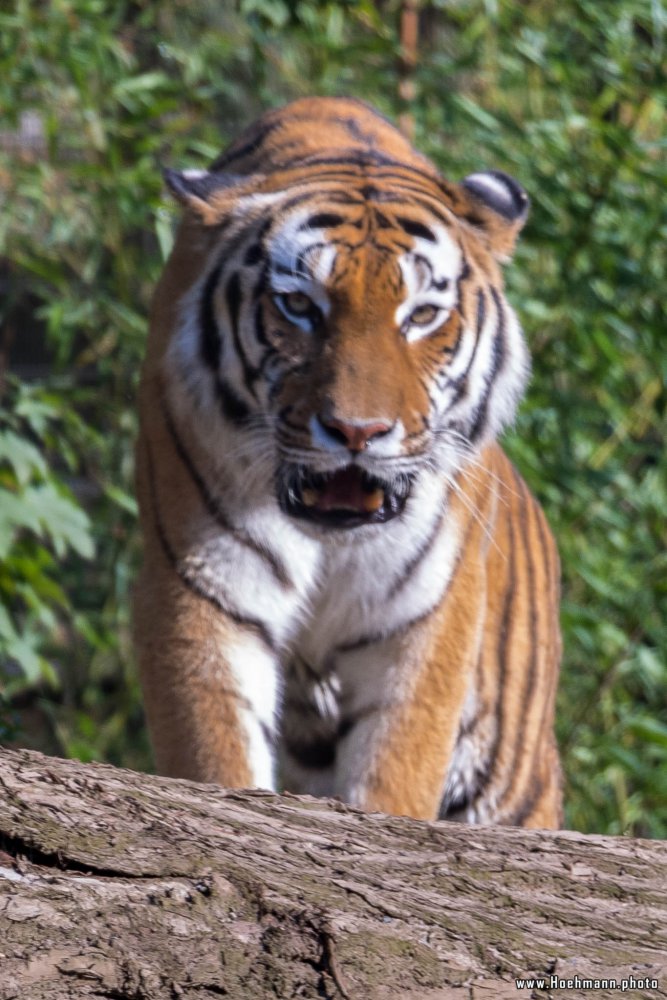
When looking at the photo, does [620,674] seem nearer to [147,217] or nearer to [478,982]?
[147,217]

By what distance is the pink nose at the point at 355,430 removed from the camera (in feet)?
7.61

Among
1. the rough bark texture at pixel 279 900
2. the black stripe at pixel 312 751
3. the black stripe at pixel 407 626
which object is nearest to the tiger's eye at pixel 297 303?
the black stripe at pixel 407 626

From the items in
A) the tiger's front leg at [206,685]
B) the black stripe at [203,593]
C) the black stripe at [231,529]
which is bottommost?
the tiger's front leg at [206,685]

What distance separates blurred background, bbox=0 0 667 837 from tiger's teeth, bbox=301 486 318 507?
4.42 feet

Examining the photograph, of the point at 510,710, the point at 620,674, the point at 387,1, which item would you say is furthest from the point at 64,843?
the point at 387,1

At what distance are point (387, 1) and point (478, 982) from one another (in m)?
3.68

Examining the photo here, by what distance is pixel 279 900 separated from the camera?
1.48 m

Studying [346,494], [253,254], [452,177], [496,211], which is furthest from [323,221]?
[452,177]

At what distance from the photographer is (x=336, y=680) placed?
2768mm

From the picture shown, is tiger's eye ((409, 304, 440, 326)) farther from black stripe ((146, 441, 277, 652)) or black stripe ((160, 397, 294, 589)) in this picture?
black stripe ((146, 441, 277, 652))

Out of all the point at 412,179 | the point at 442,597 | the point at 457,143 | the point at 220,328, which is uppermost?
the point at 457,143

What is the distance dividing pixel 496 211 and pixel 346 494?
0.63 meters

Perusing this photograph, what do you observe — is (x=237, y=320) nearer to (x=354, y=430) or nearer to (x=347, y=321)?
(x=347, y=321)

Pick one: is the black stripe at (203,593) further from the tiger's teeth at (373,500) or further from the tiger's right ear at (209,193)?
the tiger's right ear at (209,193)
